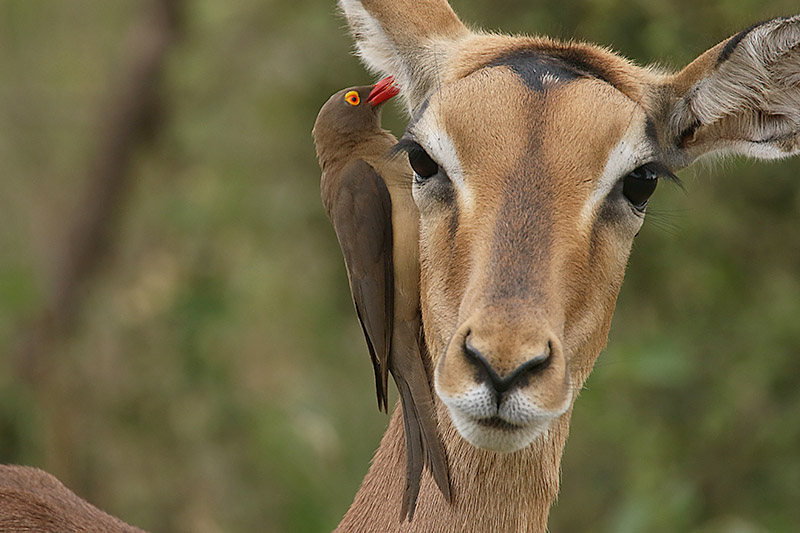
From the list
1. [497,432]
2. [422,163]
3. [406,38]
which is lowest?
[497,432]

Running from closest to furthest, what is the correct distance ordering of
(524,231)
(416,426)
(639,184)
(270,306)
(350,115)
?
(524,231), (639,184), (416,426), (350,115), (270,306)

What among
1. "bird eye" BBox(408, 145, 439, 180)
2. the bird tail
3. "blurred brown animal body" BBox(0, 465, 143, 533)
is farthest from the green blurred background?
"blurred brown animal body" BBox(0, 465, 143, 533)

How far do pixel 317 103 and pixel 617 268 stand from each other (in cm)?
595

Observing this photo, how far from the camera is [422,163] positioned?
3107 millimetres

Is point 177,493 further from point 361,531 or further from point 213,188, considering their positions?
point 361,531

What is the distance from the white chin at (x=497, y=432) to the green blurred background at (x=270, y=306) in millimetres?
1028

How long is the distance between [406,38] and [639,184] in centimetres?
92

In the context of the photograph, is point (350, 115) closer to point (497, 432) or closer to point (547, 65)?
point (547, 65)

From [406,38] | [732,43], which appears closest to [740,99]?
[732,43]

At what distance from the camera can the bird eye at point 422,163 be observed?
309 cm

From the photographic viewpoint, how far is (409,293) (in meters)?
3.26

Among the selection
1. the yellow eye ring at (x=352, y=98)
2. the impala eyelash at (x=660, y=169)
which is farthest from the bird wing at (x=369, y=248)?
the impala eyelash at (x=660, y=169)

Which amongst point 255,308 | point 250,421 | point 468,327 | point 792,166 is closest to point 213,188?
point 255,308

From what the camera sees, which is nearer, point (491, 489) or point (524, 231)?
point (524, 231)
